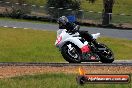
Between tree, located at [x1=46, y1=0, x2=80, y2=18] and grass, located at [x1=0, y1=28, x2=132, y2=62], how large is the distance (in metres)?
9.99

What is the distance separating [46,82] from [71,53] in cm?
421

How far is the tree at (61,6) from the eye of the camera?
4222cm

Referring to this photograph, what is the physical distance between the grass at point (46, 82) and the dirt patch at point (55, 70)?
1.12 meters

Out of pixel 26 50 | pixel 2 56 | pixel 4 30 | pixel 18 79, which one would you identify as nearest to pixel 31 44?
pixel 26 50

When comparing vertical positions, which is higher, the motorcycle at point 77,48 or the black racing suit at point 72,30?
the black racing suit at point 72,30

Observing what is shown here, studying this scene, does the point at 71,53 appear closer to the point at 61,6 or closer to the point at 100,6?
the point at 61,6

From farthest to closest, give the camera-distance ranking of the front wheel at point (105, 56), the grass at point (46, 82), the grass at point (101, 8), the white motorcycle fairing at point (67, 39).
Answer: the grass at point (101, 8) → the front wheel at point (105, 56) → the white motorcycle fairing at point (67, 39) → the grass at point (46, 82)

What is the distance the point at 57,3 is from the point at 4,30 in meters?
14.7

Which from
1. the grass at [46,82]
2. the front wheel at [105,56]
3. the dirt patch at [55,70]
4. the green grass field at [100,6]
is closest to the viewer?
the grass at [46,82]

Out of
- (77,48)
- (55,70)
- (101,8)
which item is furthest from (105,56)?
(101,8)

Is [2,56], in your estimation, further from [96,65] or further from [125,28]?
[125,28]

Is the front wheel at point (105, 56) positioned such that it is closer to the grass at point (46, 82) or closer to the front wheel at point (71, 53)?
the front wheel at point (71, 53)

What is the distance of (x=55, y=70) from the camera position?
47.4ft

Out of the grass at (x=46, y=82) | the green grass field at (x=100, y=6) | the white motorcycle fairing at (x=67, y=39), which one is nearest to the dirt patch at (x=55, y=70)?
the white motorcycle fairing at (x=67, y=39)
